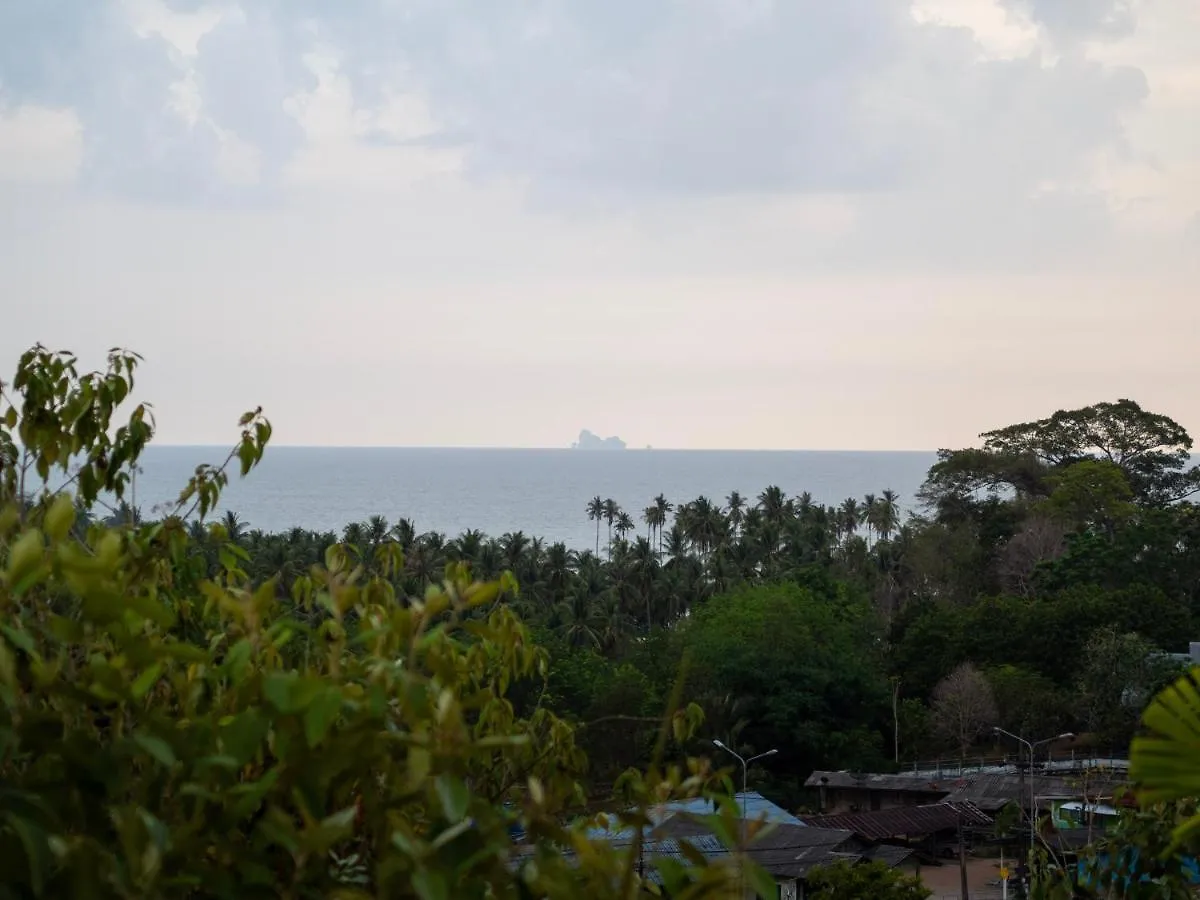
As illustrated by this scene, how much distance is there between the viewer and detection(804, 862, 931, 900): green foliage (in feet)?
81.8

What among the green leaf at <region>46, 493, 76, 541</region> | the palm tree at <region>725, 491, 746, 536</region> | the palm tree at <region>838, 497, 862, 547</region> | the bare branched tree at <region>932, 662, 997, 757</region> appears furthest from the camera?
the palm tree at <region>838, 497, 862, 547</region>

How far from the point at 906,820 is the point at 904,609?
69.3ft

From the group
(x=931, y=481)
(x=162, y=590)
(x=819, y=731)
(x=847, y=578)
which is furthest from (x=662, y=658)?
(x=162, y=590)

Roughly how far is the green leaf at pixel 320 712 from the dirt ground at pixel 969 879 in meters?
30.2

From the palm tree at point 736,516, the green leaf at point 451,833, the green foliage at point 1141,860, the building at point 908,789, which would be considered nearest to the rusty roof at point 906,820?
the building at point 908,789

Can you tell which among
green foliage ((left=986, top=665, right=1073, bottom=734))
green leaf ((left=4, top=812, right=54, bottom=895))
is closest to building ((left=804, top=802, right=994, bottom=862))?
green foliage ((left=986, top=665, right=1073, bottom=734))

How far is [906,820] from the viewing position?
34656mm

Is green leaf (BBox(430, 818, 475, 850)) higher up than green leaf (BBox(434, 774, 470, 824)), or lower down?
lower down

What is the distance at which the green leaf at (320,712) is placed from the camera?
2.53 meters

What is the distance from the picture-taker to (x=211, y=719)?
2.93 m

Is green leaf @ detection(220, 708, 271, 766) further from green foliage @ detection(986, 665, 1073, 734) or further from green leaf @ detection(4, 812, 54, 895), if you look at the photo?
green foliage @ detection(986, 665, 1073, 734)

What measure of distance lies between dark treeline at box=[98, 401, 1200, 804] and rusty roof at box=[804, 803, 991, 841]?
5475mm

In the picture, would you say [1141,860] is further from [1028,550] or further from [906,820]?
[1028,550]

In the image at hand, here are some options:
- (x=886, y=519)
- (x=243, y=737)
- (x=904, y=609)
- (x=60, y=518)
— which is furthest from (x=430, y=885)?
(x=886, y=519)
